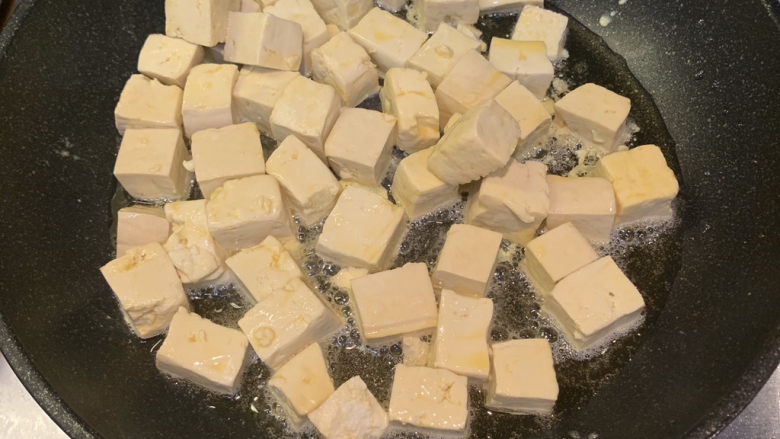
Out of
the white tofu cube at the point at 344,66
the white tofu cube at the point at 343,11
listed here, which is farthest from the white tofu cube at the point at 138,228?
the white tofu cube at the point at 343,11

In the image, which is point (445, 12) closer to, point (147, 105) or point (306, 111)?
point (306, 111)

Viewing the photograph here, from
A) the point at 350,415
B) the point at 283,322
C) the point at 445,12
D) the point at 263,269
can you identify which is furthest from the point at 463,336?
the point at 445,12

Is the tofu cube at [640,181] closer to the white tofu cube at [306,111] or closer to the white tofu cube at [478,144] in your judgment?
the white tofu cube at [478,144]

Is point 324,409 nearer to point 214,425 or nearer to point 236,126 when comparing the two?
point 214,425

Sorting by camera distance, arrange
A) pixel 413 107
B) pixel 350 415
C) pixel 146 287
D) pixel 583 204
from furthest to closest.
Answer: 1. pixel 413 107
2. pixel 583 204
3. pixel 146 287
4. pixel 350 415

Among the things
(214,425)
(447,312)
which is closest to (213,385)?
(214,425)

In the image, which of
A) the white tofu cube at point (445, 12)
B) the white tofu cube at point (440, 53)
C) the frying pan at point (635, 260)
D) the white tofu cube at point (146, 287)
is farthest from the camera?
the white tofu cube at point (445, 12)

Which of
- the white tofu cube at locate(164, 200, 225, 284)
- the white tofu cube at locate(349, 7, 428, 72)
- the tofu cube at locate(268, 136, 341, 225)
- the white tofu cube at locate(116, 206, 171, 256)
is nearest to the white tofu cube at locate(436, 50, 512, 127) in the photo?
the white tofu cube at locate(349, 7, 428, 72)
